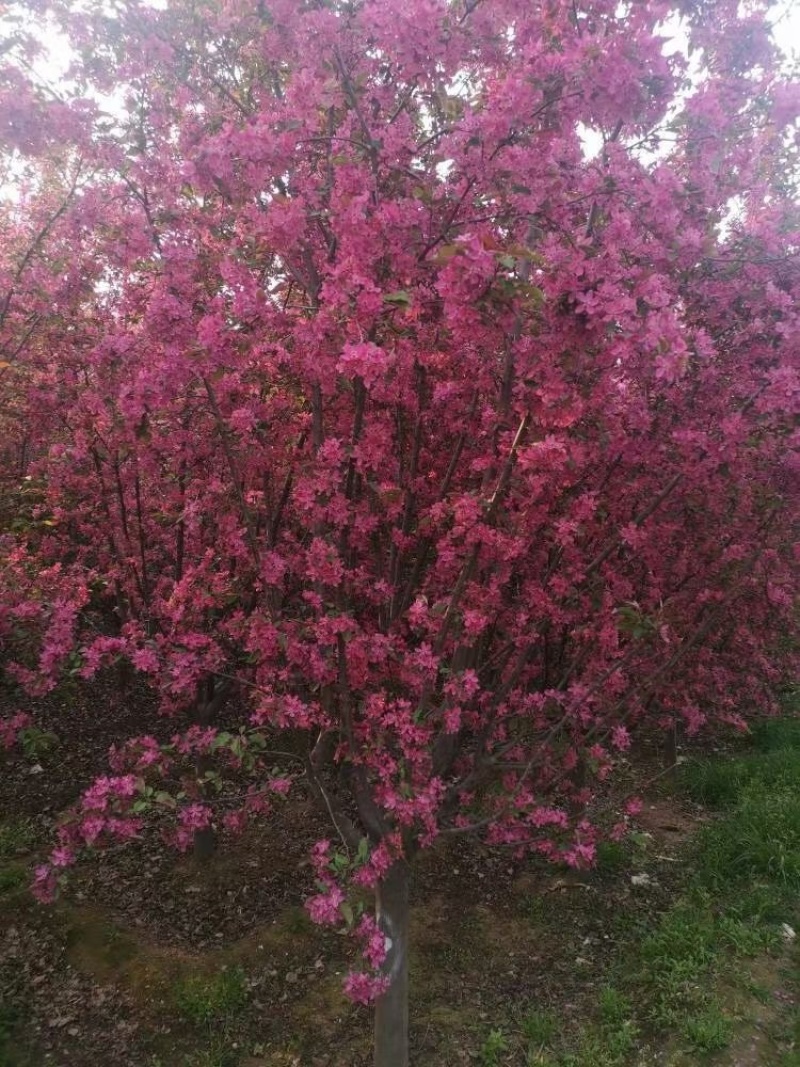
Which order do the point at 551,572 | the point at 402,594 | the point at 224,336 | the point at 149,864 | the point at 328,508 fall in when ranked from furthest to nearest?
the point at 149,864
the point at 402,594
the point at 551,572
the point at 328,508
the point at 224,336

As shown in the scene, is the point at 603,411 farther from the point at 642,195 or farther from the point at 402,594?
the point at 402,594

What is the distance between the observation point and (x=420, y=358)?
11.0ft

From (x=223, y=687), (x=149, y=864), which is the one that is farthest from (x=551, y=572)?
(x=149, y=864)

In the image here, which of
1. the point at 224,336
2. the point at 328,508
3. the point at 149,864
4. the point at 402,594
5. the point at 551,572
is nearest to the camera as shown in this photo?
the point at 224,336

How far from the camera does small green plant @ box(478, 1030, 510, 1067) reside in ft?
13.4

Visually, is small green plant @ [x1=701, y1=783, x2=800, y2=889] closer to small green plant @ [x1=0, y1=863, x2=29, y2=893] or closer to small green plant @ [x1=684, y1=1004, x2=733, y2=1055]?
small green plant @ [x1=684, y1=1004, x2=733, y2=1055]

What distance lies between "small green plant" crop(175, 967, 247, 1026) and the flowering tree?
1.14 meters

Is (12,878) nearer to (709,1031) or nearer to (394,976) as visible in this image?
(394,976)

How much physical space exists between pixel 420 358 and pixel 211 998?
4158 millimetres

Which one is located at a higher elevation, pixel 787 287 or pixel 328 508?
pixel 787 287

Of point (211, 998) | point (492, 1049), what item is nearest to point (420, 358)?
point (492, 1049)

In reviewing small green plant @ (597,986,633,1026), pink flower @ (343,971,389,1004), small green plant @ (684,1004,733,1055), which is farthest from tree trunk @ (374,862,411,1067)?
small green plant @ (684,1004,733,1055)

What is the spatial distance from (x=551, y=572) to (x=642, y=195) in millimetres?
1846

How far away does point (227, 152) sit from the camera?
9.44 feet
